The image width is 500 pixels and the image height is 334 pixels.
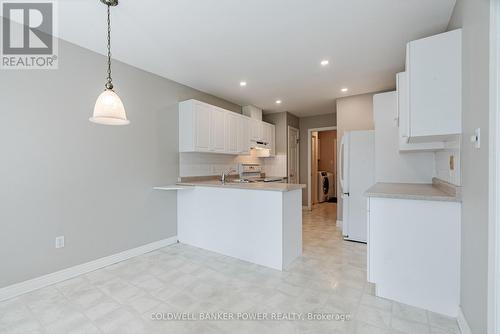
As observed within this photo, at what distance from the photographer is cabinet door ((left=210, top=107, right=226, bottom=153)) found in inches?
156

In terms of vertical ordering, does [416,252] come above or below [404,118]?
below

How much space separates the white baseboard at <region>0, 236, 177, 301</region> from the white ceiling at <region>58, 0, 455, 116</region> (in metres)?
2.20

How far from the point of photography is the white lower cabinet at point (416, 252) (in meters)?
1.78

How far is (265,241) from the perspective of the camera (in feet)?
8.99

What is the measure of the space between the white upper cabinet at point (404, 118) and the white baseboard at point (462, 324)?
54.6 inches

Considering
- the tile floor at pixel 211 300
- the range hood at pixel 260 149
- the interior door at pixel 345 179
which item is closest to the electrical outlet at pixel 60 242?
the tile floor at pixel 211 300

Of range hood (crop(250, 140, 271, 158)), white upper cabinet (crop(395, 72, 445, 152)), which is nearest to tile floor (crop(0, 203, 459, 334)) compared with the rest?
white upper cabinet (crop(395, 72, 445, 152))

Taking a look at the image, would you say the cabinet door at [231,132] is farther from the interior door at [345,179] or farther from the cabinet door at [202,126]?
the interior door at [345,179]

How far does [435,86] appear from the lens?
1.80 metres

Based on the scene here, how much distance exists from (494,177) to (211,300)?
2.12m

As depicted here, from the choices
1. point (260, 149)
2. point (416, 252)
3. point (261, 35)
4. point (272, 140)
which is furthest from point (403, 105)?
point (272, 140)

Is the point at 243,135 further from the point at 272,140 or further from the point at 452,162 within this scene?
the point at 452,162

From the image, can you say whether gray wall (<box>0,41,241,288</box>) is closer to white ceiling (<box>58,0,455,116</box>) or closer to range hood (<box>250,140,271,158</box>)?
white ceiling (<box>58,0,455,116</box>)
